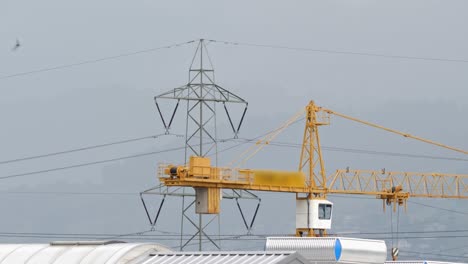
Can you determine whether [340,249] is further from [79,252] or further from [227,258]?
[227,258]

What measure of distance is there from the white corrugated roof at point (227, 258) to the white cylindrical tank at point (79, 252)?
1405mm

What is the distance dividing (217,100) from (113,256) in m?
58.7

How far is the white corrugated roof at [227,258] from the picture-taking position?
→ 95.2 metres

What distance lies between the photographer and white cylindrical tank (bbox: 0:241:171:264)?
102938mm

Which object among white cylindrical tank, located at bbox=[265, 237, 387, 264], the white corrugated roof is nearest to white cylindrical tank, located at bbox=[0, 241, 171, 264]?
the white corrugated roof

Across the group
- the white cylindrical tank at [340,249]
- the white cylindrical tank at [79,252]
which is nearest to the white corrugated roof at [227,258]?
the white cylindrical tank at [79,252]

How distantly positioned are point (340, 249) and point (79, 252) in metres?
36.6

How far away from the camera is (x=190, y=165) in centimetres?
17738

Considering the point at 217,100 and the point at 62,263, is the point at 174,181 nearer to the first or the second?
the point at 217,100

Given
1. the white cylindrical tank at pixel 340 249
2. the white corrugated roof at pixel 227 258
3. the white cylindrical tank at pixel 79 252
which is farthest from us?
the white cylindrical tank at pixel 340 249

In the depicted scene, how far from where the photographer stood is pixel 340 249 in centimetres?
13625

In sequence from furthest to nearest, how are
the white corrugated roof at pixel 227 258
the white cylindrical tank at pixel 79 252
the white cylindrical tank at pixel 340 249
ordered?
1. the white cylindrical tank at pixel 340 249
2. the white cylindrical tank at pixel 79 252
3. the white corrugated roof at pixel 227 258

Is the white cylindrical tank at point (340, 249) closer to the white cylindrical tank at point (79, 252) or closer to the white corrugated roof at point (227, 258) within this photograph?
the white cylindrical tank at point (79, 252)

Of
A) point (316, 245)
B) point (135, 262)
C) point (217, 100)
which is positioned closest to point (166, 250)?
point (135, 262)
